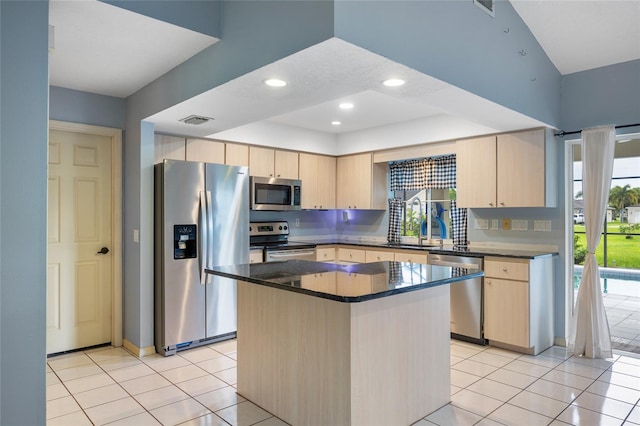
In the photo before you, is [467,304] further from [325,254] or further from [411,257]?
[325,254]

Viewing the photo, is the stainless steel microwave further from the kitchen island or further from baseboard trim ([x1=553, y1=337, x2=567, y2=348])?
baseboard trim ([x1=553, y1=337, x2=567, y2=348])

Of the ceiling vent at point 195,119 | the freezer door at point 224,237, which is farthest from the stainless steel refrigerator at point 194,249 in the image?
the ceiling vent at point 195,119

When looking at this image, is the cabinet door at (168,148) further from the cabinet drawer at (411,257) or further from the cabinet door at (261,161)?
the cabinet drawer at (411,257)

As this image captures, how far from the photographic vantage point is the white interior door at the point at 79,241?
3.80 metres

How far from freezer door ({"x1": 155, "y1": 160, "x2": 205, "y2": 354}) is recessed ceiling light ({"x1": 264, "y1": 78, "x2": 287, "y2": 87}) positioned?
152cm

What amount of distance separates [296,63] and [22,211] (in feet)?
5.04

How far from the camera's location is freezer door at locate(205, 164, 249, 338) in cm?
405

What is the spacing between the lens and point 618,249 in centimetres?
414

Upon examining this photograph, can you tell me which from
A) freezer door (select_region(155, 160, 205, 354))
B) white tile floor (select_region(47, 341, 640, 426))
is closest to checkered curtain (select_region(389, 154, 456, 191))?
white tile floor (select_region(47, 341, 640, 426))

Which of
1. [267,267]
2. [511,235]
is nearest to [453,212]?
[511,235]

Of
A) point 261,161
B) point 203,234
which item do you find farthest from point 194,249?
point 261,161

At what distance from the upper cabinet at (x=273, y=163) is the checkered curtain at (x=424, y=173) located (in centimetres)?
138

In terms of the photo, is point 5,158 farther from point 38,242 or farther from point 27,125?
point 38,242

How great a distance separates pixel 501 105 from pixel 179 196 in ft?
9.36
